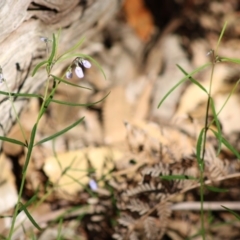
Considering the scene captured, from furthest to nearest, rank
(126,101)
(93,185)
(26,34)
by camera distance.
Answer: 1. (126,101)
2. (93,185)
3. (26,34)

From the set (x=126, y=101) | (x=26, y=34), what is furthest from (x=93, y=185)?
(x=126, y=101)

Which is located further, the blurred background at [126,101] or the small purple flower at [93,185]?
the blurred background at [126,101]

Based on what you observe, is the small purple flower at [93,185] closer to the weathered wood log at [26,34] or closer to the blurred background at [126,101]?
the blurred background at [126,101]

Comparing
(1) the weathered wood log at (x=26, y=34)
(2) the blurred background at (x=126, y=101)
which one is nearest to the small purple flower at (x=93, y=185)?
(2) the blurred background at (x=126, y=101)

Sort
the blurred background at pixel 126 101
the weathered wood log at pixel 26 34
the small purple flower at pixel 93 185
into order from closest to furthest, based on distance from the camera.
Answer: the weathered wood log at pixel 26 34 → the small purple flower at pixel 93 185 → the blurred background at pixel 126 101

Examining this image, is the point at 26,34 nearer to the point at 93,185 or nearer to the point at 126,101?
the point at 93,185

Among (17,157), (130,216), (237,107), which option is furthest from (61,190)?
(237,107)

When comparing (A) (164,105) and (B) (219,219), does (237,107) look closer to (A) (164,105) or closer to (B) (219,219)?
(A) (164,105)

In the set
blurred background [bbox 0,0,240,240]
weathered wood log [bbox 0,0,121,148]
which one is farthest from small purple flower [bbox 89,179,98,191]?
weathered wood log [bbox 0,0,121,148]
